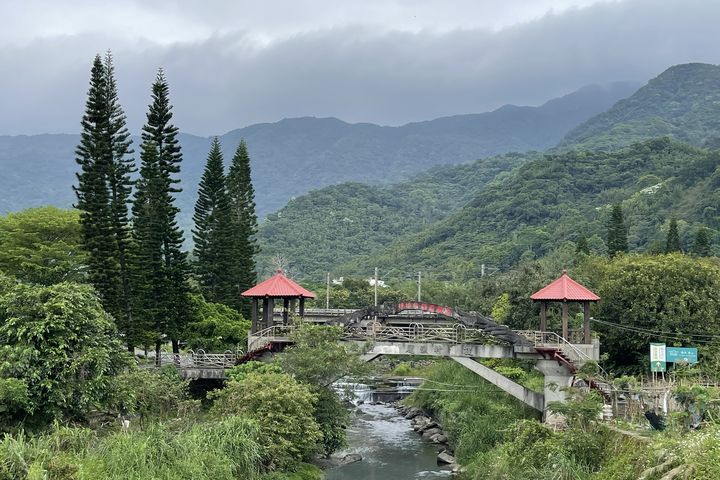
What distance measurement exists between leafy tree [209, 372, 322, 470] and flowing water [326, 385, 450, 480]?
3904 millimetres

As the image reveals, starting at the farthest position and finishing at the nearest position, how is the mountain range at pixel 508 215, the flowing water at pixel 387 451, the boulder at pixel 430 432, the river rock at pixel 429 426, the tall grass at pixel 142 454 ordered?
the mountain range at pixel 508 215 < the river rock at pixel 429 426 < the boulder at pixel 430 432 < the flowing water at pixel 387 451 < the tall grass at pixel 142 454

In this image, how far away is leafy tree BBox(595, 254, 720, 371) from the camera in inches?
1082

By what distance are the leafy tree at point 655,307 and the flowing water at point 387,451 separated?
8.91 metres

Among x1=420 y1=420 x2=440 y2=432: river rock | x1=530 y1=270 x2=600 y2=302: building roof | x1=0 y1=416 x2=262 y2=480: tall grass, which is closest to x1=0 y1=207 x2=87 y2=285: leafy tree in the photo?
x1=0 y1=416 x2=262 y2=480: tall grass

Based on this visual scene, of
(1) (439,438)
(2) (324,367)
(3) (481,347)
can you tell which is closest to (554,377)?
(3) (481,347)

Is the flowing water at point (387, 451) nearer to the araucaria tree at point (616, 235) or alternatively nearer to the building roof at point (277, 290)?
the building roof at point (277, 290)

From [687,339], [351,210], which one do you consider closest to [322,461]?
[687,339]

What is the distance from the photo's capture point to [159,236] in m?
31.2

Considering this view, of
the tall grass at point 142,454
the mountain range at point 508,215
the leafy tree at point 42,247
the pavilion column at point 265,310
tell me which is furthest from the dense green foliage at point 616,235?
the tall grass at point 142,454

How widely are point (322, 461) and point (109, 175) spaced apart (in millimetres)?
14836

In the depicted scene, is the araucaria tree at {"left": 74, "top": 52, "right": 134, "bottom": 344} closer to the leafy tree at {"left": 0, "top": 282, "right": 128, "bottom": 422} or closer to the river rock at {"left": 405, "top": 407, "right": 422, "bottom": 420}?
the leafy tree at {"left": 0, "top": 282, "right": 128, "bottom": 422}

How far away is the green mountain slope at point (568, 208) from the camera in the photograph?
80.8 m

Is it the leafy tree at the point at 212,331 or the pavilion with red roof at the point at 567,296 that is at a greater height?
the pavilion with red roof at the point at 567,296

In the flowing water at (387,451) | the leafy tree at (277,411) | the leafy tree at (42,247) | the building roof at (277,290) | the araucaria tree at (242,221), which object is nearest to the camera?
the leafy tree at (277,411)
